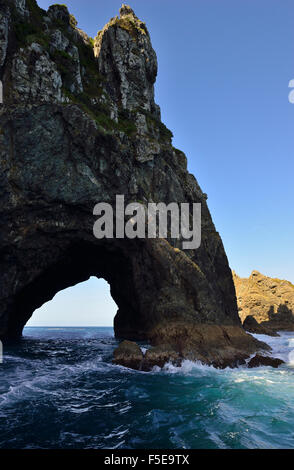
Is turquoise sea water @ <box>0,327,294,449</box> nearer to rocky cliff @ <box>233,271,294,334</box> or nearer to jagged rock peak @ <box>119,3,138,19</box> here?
jagged rock peak @ <box>119,3,138,19</box>

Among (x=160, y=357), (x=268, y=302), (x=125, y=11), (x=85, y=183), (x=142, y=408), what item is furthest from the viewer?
(x=268, y=302)

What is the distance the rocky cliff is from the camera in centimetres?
7056

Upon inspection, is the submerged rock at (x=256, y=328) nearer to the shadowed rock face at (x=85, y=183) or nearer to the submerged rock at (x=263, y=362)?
the shadowed rock face at (x=85, y=183)

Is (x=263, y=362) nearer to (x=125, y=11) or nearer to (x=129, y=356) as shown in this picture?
(x=129, y=356)

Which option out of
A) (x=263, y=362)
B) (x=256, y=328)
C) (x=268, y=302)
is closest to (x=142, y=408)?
(x=263, y=362)

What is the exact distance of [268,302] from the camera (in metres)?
73.8

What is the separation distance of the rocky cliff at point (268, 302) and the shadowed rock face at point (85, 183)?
43.8 m

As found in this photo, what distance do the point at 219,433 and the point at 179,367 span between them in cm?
1120

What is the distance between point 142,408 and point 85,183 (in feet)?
63.1

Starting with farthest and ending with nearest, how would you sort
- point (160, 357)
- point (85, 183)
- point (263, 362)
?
point (85, 183) < point (263, 362) < point (160, 357)

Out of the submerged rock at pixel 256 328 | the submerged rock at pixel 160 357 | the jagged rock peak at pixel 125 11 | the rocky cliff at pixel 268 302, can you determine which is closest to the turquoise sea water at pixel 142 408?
the submerged rock at pixel 160 357

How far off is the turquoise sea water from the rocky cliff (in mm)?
55608

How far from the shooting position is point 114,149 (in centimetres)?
2794

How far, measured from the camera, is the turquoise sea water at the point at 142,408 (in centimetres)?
883
